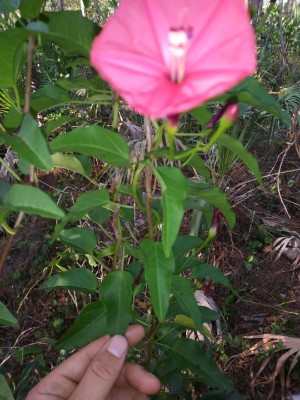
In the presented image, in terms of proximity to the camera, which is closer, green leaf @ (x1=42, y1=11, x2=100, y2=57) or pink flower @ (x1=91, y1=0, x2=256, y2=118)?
pink flower @ (x1=91, y1=0, x2=256, y2=118)

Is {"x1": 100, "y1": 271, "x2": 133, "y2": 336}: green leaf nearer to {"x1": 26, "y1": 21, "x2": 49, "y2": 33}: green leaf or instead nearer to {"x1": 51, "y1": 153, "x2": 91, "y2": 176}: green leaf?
{"x1": 51, "y1": 153, "x2": 91, "y2": 176}: green leaf

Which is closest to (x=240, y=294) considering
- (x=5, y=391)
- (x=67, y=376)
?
(x=67, y=376)

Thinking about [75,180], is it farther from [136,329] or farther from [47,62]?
[136,329]

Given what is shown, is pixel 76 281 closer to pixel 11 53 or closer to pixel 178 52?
pixel 11 53

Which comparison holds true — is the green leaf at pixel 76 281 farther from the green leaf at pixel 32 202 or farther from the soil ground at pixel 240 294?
the soil ground at pixel 240 294

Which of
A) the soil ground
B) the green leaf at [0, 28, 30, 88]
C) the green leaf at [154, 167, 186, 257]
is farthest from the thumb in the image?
the soil ground

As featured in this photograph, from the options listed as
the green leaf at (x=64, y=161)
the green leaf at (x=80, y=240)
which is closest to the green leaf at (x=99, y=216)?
the green leaf at (x=80, y=240)

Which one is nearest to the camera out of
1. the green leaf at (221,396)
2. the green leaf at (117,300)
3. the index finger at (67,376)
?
the green leaf at (117,300)
